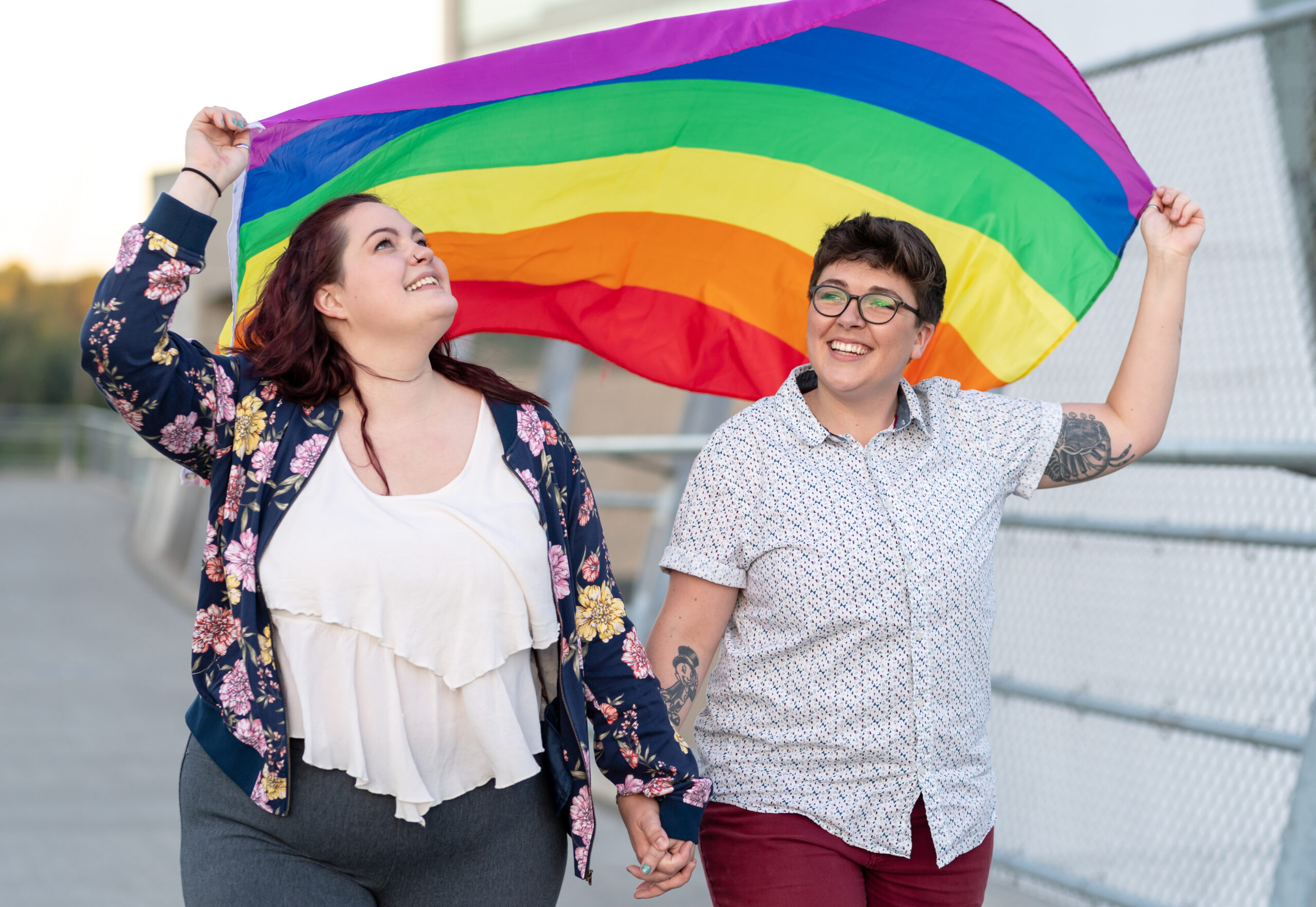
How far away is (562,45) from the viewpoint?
8.70 ft

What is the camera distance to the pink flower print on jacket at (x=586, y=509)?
7.61 ft

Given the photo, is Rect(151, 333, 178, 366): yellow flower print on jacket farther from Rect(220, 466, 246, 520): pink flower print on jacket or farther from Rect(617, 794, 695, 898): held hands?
Rect(617, 794, 695, 898): held hands

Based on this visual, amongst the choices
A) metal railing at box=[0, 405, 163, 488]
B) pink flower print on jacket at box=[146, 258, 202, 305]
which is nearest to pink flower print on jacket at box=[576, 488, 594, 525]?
pink flower print on jacket at box=[146, 258, 202, 305]

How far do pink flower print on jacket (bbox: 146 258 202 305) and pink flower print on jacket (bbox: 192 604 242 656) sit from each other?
518 millimetres

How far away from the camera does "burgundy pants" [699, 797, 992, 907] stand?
229cm

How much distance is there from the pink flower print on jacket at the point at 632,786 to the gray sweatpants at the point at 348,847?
20 centimetres

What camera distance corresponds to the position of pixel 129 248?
1953mm

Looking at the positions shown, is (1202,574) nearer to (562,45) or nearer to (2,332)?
(562,45)

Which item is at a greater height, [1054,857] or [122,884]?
[1054,857]

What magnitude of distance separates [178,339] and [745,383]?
1587 millimetres

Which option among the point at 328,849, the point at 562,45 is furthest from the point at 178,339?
the point at 562,45

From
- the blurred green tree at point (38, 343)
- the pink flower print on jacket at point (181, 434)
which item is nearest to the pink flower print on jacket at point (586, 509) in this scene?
the pink flower print on jacket at point (181, 434)

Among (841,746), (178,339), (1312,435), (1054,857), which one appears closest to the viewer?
(178,339)

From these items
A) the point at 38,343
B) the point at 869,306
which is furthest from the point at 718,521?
the point at 38,343
